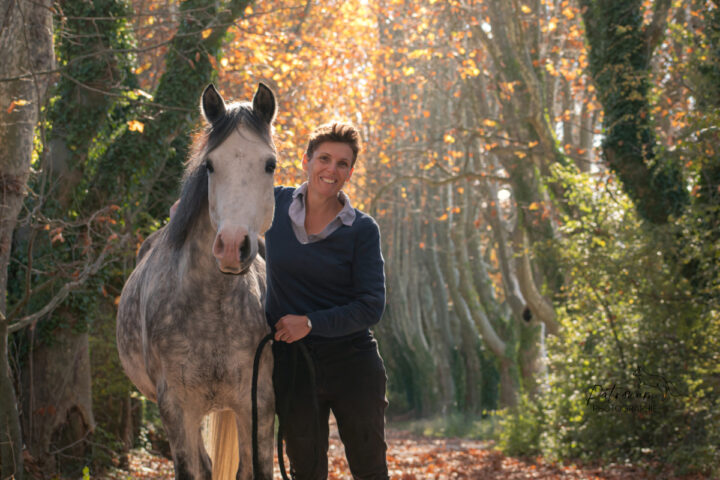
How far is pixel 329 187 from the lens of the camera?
4125 mm

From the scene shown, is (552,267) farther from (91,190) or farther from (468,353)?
(468,353)

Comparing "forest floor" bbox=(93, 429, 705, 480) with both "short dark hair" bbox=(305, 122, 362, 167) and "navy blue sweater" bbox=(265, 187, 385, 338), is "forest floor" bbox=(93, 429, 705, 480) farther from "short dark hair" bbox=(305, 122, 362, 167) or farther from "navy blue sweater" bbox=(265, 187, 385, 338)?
"short dark hair" bbox=(305, 122, 362, 167)

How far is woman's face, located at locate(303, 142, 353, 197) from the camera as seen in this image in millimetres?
4125

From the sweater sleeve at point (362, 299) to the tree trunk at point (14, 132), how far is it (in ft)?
11.3

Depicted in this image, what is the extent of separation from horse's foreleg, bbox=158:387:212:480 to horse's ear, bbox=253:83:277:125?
1.43 m

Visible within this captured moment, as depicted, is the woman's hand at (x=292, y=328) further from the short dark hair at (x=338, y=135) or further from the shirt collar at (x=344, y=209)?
the short dark hair at (x=338, y=135)

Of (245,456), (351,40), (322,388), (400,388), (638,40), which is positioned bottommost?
(400,388)

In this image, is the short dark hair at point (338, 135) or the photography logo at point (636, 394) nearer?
the short dark hair at point (338, 135)

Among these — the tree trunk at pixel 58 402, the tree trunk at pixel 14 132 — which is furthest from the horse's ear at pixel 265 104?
the tree trunk at pixel 58 402

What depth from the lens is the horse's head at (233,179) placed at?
3.50 metres

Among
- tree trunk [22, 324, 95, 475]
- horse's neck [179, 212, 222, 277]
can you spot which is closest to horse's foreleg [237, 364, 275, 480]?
horse's neck [179, 212, 222, 277]

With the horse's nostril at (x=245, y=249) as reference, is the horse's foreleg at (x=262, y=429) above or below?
below

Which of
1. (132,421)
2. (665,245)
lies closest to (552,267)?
(665,245)

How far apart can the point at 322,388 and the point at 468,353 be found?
23.4 metres
